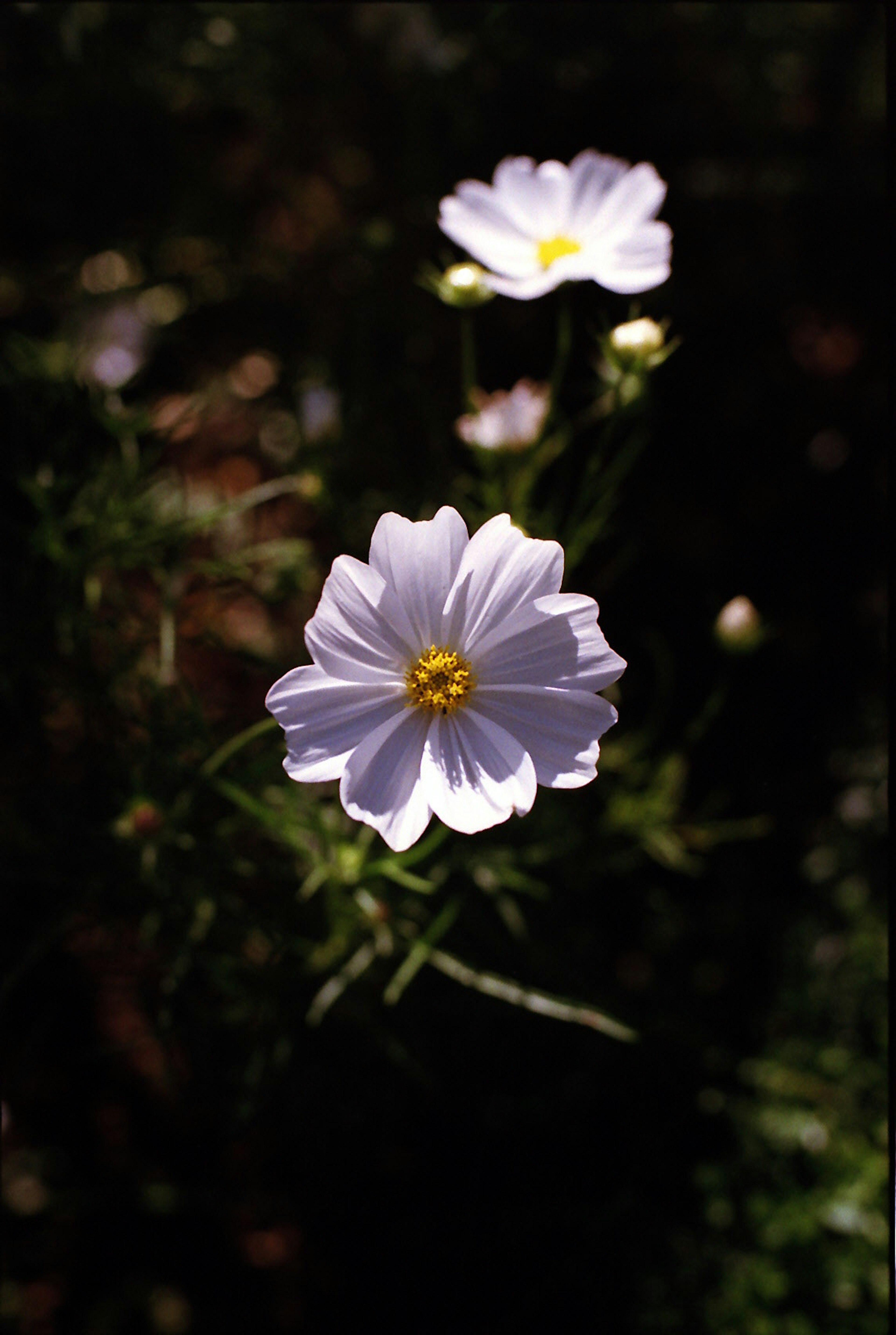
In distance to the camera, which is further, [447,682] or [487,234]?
[487,234]

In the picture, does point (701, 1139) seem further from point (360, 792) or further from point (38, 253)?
point (38, 253)

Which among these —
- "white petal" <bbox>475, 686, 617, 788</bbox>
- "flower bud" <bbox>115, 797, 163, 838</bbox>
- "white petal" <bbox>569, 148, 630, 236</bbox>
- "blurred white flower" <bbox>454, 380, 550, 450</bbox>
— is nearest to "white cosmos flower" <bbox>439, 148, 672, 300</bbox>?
"white petal" <bbox>569, 148, 630, 236</bbox>

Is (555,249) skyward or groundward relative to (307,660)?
skyward

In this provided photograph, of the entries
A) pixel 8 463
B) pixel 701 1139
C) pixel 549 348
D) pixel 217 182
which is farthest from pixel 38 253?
pixel 701 1139

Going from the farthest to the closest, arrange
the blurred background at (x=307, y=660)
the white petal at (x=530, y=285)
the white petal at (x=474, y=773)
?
the blurred background at (x=307, y=660) → the white petal at (x=530, y=285) → the white petal at (x=474, y=773)

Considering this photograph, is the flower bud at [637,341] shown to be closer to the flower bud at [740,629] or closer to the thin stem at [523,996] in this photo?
the flower bud at [740,629]

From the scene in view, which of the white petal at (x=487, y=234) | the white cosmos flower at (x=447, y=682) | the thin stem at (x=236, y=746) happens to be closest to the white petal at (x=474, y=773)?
the white cosmos flower at (x=447, y=682)

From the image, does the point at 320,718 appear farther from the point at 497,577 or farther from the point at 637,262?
the point at 637,262

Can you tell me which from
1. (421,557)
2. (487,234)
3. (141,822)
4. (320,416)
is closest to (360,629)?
(421,557)
